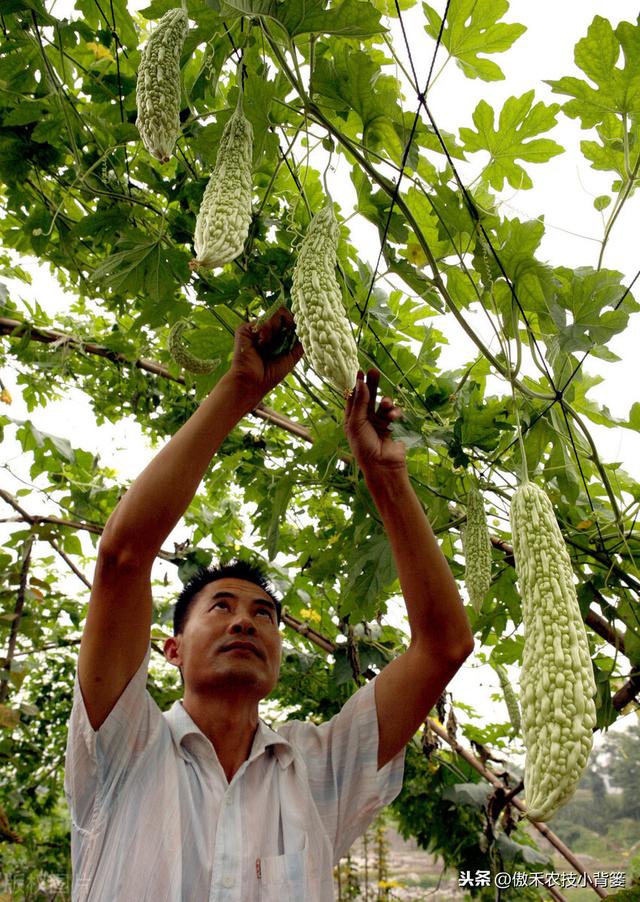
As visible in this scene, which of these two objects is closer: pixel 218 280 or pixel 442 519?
pixel 218 280

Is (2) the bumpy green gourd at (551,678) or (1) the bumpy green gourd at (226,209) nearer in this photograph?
(2) the bumpy green gourd at (551,678)

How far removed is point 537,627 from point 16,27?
1855mm

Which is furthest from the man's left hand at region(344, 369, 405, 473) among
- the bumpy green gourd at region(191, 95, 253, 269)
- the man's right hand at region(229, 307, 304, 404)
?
the bumpy green gourd at region(191, 95, 253, 269)

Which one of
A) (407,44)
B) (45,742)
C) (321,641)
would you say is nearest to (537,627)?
(407,44)

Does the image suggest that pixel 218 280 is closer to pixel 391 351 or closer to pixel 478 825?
pixel 391 351

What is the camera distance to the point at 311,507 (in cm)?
353

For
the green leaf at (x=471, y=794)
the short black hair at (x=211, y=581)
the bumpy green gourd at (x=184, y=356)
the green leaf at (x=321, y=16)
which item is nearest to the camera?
the green leaf at (x=321, y=16)

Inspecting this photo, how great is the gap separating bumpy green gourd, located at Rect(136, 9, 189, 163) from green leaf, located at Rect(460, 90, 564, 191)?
34.5 inches

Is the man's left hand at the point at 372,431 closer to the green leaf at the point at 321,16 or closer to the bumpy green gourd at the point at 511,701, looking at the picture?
the green leaf at the point at 321,16

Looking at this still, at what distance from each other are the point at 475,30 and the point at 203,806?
1.91 meters

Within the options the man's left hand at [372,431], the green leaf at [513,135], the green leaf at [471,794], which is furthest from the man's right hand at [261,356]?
the green leaf at [471,794]

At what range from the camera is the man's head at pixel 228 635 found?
1987 millimetres

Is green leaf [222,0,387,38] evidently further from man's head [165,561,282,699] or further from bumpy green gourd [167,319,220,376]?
man's head [165,561,282,699]

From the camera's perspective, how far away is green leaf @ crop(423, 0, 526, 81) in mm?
1658
